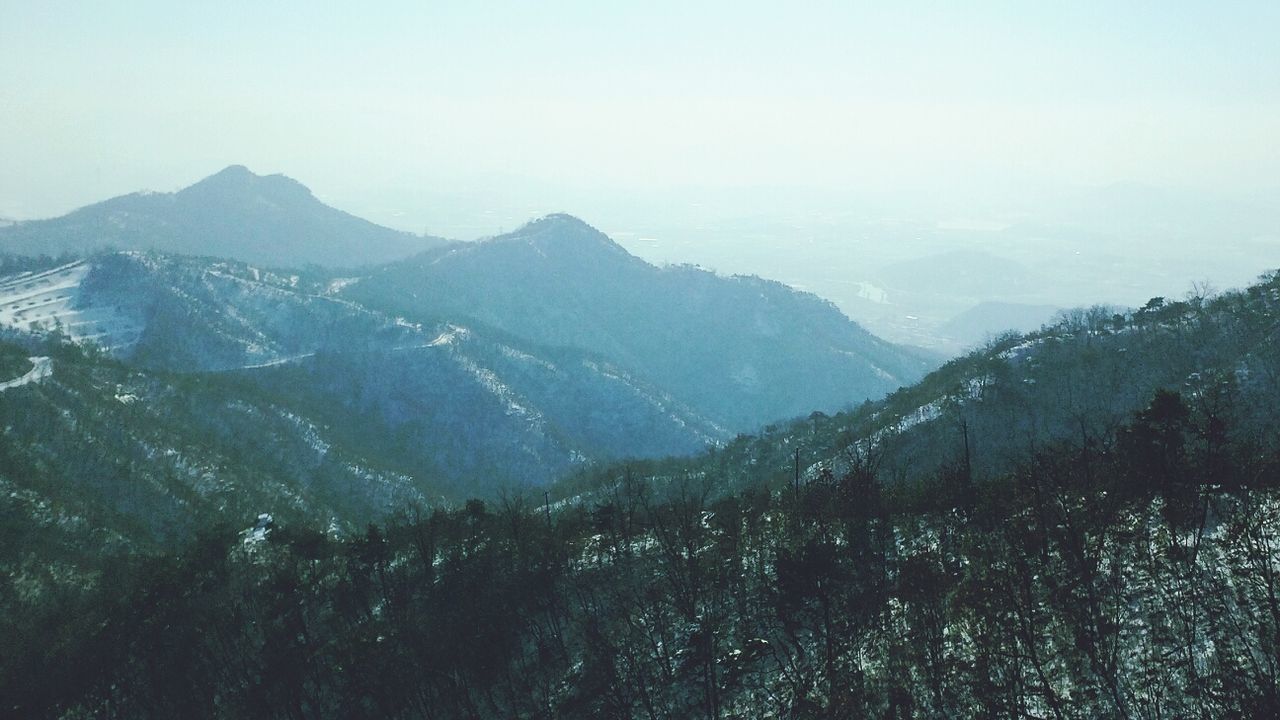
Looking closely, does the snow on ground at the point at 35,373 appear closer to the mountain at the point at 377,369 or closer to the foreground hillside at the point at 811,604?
the mountain at the point at 377,369

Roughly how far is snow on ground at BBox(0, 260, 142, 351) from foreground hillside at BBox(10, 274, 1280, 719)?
97.1 metres

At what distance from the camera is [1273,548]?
22.3m

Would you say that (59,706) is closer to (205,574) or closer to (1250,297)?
(205,574)

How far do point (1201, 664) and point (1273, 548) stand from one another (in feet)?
22.8

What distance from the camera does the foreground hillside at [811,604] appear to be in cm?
2064

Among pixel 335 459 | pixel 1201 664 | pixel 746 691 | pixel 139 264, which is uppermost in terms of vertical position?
pixel 139 264

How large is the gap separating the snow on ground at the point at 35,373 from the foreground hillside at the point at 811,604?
141ft

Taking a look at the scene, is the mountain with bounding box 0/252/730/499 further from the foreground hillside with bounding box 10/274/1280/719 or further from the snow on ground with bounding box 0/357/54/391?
the foreground hillside with bounding box 10/274/1280/719

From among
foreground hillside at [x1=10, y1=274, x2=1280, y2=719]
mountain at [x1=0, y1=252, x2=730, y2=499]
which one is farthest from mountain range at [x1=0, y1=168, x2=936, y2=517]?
foreground hillside at [x1=10, y1=274, x2=1280, y2=719]

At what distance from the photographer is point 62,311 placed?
13750cm

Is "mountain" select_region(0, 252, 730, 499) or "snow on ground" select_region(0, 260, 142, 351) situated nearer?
"mountain" select_region(0, 252, 730, 499)

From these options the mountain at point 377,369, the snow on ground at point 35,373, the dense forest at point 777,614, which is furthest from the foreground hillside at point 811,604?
the mountain at point 377,369

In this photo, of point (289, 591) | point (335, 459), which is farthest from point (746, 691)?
point (335, 459)

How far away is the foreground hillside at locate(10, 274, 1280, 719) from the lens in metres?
20.6
